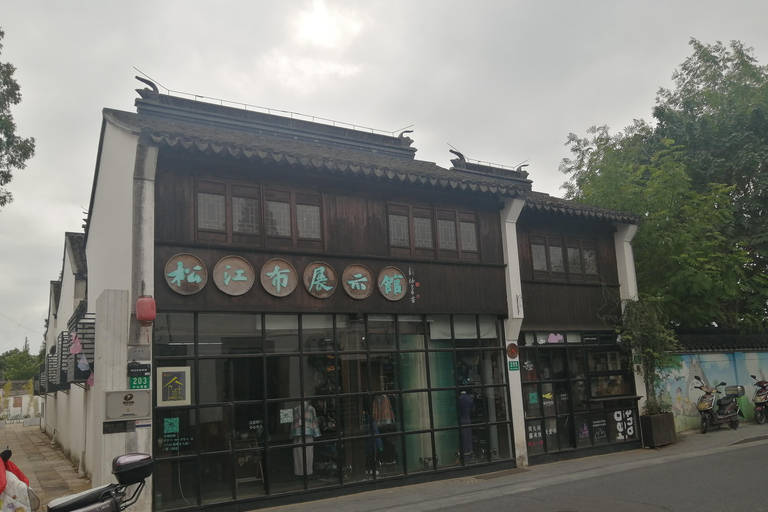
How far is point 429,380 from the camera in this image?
13.3m

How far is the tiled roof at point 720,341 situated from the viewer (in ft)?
61.5

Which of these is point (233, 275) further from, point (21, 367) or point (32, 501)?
point (21, 367)

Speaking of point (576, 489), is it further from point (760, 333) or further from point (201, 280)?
point (760, 333)

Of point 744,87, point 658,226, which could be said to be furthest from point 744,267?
point 744,87

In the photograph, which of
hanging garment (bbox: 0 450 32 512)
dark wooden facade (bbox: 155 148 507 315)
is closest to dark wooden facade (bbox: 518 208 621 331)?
dark wooden facade (bbox: 155 148 507 315)

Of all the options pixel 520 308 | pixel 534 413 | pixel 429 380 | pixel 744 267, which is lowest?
pixel 534 413

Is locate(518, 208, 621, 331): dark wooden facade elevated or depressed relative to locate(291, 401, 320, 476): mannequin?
elevated

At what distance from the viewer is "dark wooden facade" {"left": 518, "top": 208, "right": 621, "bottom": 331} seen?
15484 millimetres

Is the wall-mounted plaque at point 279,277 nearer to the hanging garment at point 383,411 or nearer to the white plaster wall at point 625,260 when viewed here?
the hanging garment at point 383,411

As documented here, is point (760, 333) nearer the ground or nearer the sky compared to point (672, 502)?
nearer the sky

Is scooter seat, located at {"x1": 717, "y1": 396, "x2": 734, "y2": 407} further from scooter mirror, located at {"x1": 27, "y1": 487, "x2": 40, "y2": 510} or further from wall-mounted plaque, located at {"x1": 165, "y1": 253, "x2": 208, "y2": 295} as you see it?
scooter mirror, located at {"x1": 27, "y1": 487, "x2": 40, "y2": 510}

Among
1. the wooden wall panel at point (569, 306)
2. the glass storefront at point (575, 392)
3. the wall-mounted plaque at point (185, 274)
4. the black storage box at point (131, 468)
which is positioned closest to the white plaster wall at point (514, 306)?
the glass storefront at point (575, 392)

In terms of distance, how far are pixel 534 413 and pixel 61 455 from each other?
54.1 feet

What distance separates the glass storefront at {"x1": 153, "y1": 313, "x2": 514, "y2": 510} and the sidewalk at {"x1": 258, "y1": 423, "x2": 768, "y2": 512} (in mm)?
461
